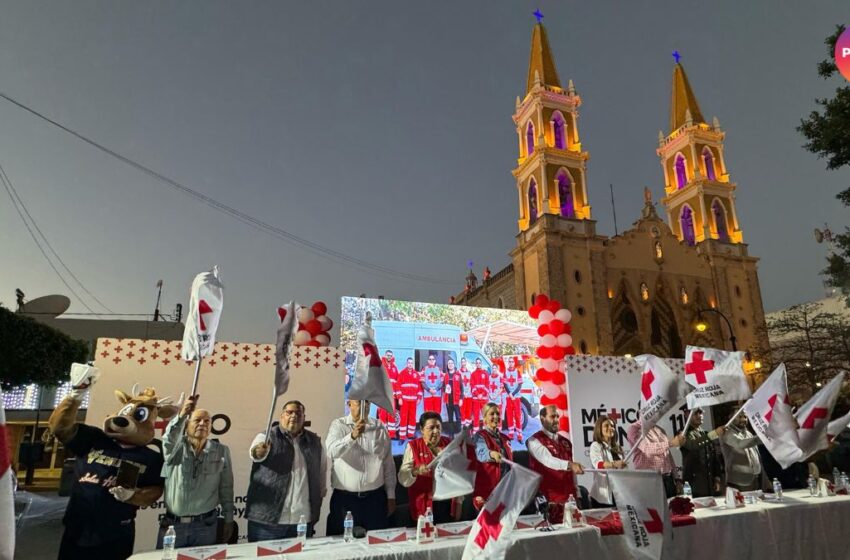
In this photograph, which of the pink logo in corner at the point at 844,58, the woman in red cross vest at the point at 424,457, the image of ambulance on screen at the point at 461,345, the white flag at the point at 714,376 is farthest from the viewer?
the image of ambulance on screen at the point at 461,345

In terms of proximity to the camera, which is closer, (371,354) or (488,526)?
(488,526)

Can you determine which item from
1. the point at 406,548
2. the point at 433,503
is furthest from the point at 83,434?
the point at 433,503

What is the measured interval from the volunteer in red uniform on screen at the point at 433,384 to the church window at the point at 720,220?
26598mm

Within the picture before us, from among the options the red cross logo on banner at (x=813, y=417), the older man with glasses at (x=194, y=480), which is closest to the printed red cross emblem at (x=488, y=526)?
the older man with glasses at (x=194, y=480)

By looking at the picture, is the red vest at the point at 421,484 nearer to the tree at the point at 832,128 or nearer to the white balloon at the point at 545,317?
the white balloon at the point at 545,317

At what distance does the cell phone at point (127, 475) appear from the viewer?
12.4ft

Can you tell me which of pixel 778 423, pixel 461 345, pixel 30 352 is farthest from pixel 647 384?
pixel 30 352

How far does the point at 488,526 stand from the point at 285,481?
170 cm

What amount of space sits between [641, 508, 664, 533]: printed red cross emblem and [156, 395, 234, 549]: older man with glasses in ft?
9.91

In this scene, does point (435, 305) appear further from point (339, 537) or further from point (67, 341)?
point (339, 537)

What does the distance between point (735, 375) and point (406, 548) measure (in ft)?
13.6

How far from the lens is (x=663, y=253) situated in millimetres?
30469

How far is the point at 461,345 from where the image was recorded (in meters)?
13.3

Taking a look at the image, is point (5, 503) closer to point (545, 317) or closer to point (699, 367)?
point (699, 367)
